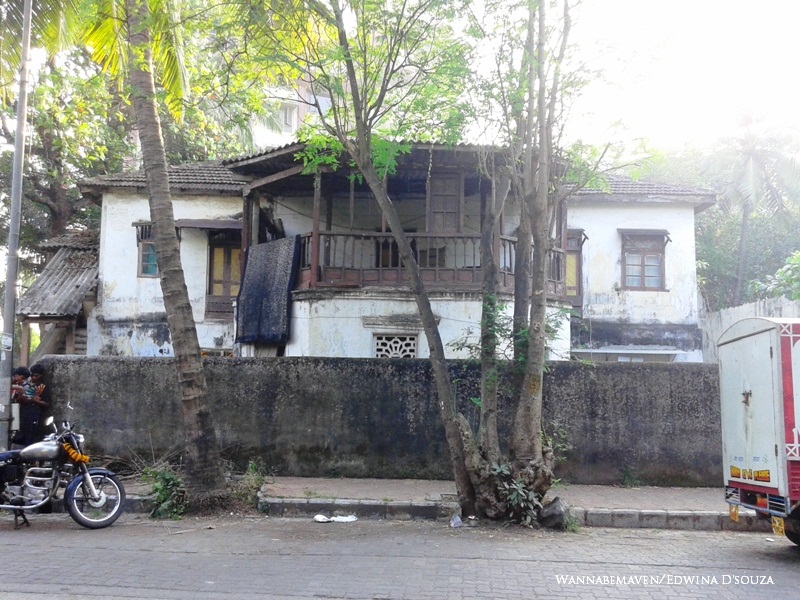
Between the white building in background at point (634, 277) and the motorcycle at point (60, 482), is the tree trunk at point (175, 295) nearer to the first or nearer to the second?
the motorcycle at point (60, 482)

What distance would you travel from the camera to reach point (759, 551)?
23.7ft

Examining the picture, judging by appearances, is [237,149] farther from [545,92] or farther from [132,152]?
[545,92]

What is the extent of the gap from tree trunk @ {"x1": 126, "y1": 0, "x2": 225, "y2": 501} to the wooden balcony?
452 centimetres

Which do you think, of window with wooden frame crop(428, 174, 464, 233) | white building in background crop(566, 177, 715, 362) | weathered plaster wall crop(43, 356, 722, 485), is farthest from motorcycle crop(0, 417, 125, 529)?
white building in background crop(566, 177, 715, 362)

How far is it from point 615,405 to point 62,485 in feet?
24.7

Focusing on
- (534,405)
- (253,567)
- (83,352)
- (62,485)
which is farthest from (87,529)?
(83,352)

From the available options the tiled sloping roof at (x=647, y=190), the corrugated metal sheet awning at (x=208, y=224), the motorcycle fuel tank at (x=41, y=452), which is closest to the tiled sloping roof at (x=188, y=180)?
the corrugated metal sheet awning at (x=208, y=224)

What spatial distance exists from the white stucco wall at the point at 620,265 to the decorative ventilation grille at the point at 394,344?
8.24 m

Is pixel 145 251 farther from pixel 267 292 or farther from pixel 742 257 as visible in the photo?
pixel 742 257

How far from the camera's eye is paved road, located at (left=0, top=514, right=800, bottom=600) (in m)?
5.55

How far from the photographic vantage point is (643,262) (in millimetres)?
20281

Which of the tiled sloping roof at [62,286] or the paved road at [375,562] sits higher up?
the tiled sloping roof at [62,286]

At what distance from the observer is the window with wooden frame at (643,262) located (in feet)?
66.1

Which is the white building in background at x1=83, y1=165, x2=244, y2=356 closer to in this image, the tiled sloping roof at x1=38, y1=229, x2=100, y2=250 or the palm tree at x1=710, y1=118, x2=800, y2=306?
the tiled sloping roof at x1=38, y1=229, x2=100, y2=250
